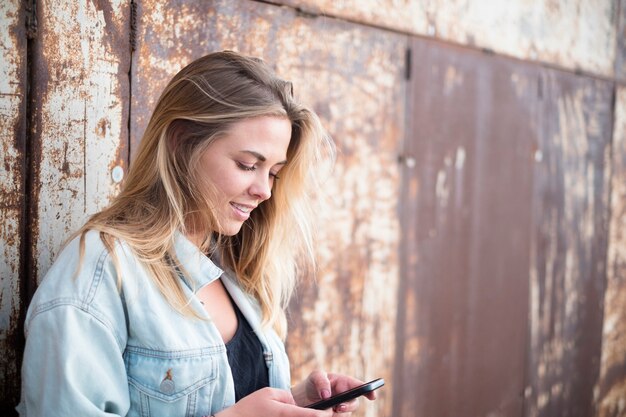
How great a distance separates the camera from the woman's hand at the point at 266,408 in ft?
4.72

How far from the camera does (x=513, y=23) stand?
3412 millimetres

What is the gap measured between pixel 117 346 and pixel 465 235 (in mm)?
2177

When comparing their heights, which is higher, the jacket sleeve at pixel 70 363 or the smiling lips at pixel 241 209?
the smiling lips at pixel 241 209

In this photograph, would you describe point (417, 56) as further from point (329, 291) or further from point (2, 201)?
point (2, 201)

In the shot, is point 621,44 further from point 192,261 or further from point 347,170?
point 192,261

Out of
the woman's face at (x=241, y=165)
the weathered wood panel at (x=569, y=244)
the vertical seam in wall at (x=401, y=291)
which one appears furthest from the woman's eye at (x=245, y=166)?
the weathered wood panel at (x=569, y=244)

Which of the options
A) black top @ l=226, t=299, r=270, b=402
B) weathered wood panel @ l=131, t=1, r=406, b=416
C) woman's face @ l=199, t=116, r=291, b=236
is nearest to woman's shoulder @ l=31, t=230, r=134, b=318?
woman's face @ l=199, t=116, r=291, b=236

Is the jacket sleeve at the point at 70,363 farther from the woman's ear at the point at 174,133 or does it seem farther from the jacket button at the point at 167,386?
the woman's ear at the point at 174,133

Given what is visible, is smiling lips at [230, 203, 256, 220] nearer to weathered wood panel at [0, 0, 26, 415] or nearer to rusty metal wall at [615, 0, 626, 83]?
weathered wood panel at [0, 0, 26, 415]

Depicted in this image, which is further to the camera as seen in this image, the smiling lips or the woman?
the smiling lips

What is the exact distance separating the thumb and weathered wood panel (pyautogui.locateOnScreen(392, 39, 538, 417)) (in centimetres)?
129

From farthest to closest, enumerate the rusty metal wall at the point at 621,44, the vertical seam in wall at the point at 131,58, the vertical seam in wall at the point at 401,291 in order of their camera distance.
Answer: the rusty metal wall at the point at 621,44, the vertical seam in wall at the point at 401,291, the vertical seam in wall at the point at 131,58

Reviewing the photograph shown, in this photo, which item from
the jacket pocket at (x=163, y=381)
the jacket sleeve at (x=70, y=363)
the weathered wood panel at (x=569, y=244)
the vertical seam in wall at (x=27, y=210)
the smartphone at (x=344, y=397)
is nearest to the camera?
the jacket sleeve at (x=70, y=363)

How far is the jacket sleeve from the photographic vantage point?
128 cm
